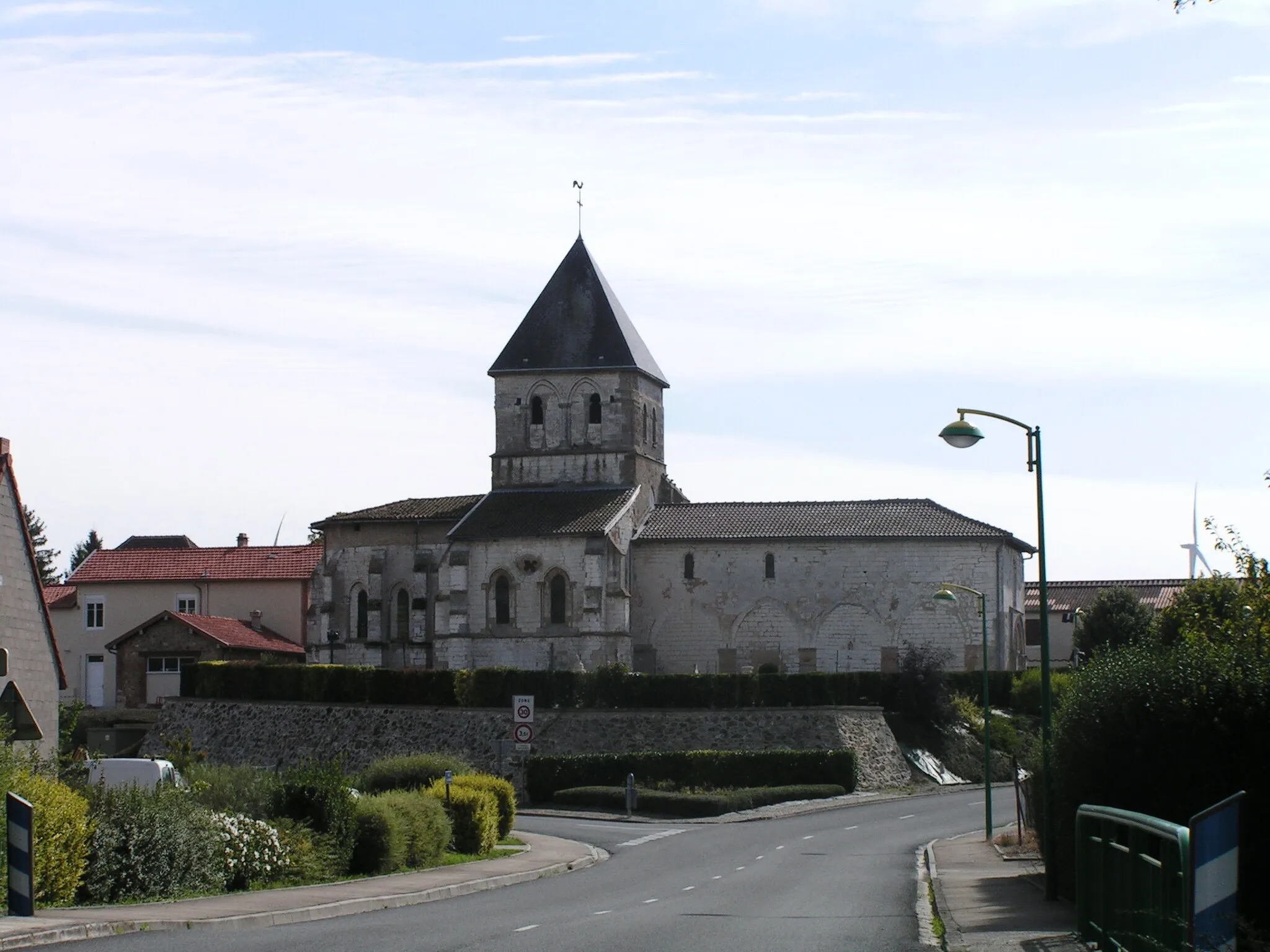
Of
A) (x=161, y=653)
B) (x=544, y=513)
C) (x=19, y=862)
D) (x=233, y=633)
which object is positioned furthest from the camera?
(x=233, y=633)

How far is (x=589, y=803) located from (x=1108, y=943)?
34906 mm

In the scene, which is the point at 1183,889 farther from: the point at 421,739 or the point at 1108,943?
the point at 421,739

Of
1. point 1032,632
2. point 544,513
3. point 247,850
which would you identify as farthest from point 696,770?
point 1032,632

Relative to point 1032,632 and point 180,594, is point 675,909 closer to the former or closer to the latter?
point 180,594

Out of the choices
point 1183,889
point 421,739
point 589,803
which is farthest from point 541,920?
point 421,739

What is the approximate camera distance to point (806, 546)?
65.9 metres

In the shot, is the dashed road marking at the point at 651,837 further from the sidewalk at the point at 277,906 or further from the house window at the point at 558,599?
the house window at the point at 558,599

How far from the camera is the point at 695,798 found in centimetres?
4700

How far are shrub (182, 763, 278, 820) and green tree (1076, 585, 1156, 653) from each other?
4761cm

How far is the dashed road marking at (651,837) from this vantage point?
3738 cm

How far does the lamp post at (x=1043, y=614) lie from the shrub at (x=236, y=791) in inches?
465

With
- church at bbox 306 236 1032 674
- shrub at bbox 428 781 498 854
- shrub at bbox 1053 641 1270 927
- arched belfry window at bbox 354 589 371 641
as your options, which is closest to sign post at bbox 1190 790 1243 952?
shrub at bbox 1053 641 1270 927

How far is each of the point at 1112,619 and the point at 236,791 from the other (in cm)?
5065

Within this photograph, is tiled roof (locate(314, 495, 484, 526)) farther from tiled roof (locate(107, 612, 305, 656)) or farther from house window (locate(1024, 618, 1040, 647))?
house window (locate(1024, 618, 1040, 647))
